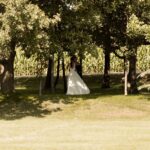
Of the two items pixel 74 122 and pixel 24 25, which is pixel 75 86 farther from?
pixel 24 25

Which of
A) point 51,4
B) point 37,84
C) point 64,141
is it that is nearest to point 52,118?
point 51,4

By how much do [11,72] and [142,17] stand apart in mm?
7932

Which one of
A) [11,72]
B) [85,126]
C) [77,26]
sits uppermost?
[77,26]

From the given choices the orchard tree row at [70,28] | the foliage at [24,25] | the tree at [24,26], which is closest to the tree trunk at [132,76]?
the orchard tree row at [70,28]

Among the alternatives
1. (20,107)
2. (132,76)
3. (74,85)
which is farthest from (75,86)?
(20,107)

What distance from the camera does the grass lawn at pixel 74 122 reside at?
18.1 metres

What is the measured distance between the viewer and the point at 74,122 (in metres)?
25.6

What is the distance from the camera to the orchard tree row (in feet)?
84.2

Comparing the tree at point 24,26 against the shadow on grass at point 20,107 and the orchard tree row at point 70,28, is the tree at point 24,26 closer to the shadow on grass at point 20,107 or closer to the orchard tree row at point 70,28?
the orchard tree row at point 70,28

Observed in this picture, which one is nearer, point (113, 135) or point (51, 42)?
point (113, 135)

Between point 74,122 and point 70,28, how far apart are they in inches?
251

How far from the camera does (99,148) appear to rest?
17000 mm

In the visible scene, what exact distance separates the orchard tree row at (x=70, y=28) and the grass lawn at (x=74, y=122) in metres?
2.55

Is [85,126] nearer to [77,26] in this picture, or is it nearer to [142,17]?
[77,26]
